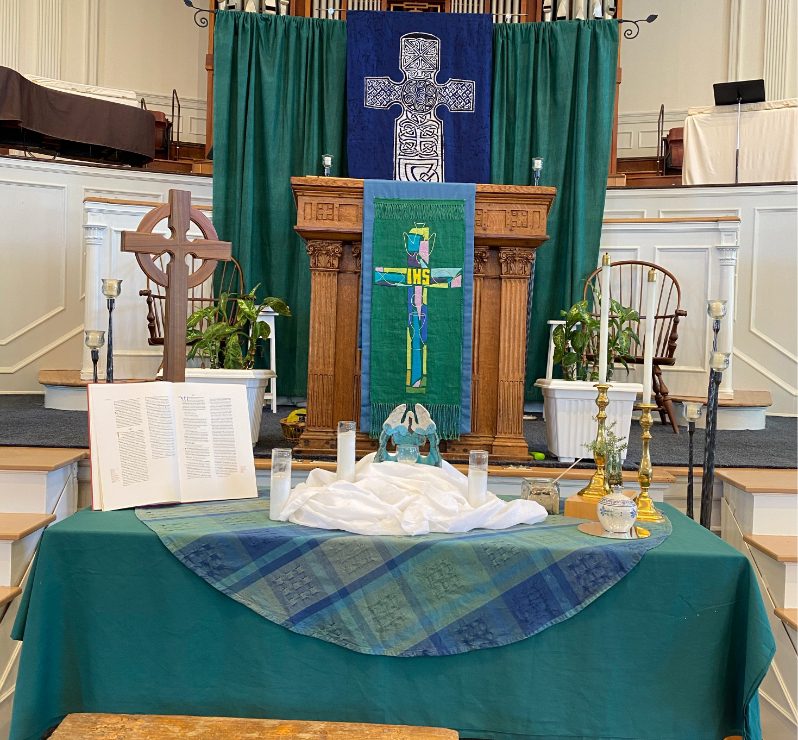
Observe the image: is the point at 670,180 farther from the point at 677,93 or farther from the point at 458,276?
the point at 458,276

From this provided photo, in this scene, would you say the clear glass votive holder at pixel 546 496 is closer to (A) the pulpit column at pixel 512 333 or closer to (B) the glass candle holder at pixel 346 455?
(B) the glass candle holder at pixel 346 455

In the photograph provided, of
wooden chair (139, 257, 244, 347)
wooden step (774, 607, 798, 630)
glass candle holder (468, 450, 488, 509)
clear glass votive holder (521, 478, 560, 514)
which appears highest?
wooden chair (139, 257, 244, 347)

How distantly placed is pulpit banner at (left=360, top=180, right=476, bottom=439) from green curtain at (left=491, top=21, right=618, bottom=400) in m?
2.49

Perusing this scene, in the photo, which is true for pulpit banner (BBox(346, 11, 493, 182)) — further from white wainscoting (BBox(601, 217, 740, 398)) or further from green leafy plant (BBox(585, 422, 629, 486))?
green leafy plant (BBox(585, 422, 629, 486))

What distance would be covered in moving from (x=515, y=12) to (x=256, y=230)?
9.65ft

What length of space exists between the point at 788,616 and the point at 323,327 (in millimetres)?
1975

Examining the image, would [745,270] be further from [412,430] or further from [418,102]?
[412,430]

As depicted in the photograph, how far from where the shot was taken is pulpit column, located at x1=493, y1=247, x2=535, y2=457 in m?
3.46

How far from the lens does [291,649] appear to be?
1801mm

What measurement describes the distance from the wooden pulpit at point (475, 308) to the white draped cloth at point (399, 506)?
1433mm

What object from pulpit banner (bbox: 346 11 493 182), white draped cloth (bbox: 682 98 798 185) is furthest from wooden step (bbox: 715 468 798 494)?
Answer: white draped cloth (bbox: 682 98 798 185)

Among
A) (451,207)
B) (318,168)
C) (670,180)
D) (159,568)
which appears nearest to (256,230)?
(318,168)

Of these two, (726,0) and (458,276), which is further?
(726,0)

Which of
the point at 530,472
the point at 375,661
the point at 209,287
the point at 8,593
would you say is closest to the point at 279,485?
the point at 375,661
